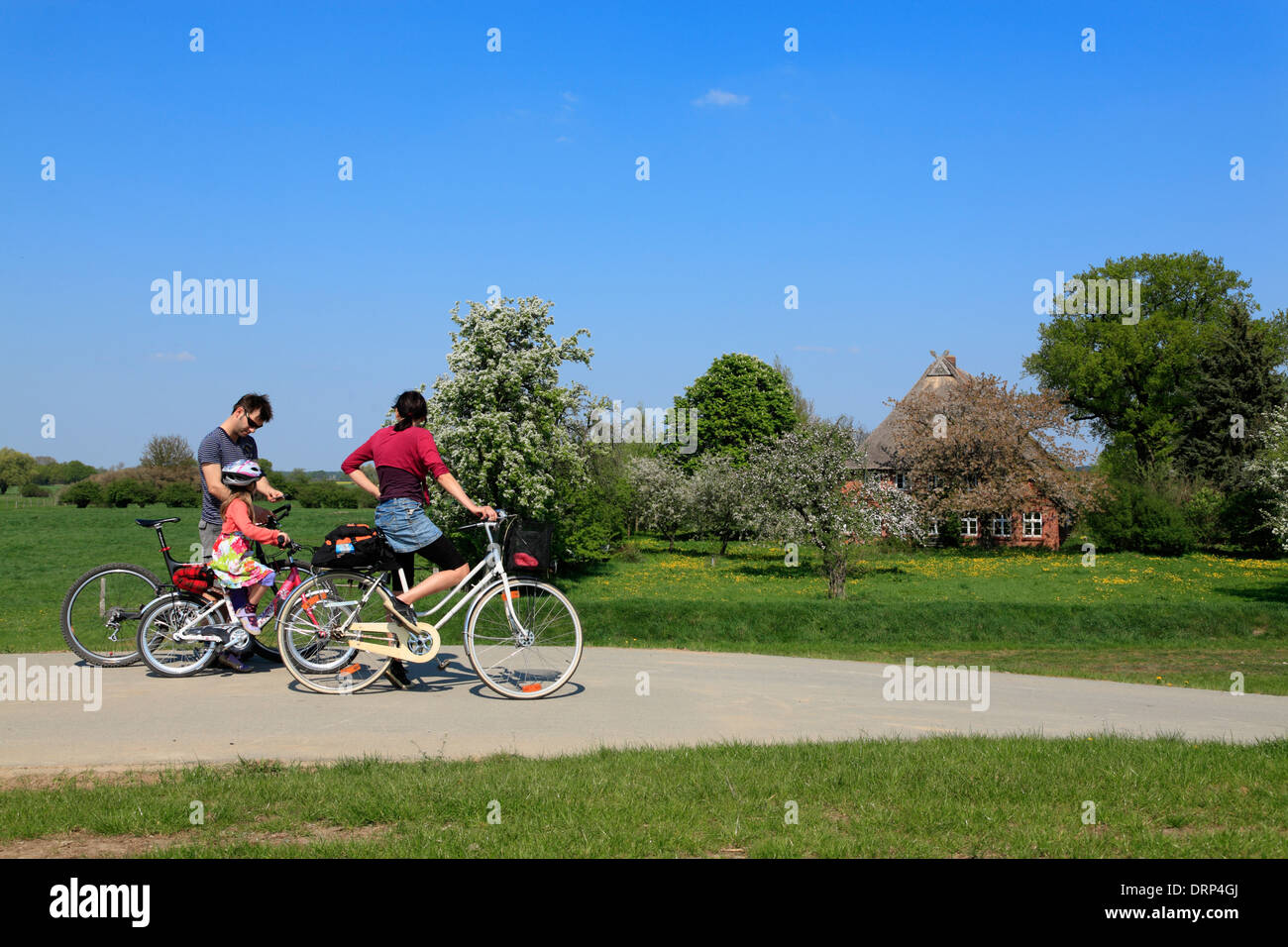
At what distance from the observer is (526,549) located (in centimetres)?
769

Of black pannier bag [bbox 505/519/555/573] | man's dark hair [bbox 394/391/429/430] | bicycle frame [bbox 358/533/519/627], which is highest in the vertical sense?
man's dark hair [bbox 394/391/429/430]

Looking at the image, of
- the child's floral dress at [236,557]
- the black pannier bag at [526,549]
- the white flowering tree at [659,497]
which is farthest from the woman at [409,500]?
the white flowering tree at [659,497]

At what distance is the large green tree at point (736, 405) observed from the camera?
68625 mm

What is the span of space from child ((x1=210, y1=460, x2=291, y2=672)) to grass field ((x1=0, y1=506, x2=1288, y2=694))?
2313mm

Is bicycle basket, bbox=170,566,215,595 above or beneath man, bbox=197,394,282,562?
beneath

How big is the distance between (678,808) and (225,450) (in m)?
5.74

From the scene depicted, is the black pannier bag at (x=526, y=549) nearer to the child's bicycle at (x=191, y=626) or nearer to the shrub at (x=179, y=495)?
the child's bicycle at (x=191, y=626)

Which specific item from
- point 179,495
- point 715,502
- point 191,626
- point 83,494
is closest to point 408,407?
point 191,626

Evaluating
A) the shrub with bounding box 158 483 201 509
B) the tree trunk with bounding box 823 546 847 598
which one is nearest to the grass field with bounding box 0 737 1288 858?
the tree trunk with bounding box 823 546 847 598

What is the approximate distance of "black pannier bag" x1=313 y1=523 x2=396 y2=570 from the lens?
24.8ft

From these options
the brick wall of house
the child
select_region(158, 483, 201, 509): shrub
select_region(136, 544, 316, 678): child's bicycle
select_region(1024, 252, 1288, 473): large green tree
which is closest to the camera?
the child

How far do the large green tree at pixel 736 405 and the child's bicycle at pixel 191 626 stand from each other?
196 ft

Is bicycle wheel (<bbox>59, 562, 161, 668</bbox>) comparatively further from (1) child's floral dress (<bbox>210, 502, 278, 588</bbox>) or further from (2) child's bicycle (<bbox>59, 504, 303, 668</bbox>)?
(1) child's floral dress (<bbox>210, 502, 278, 588</bbox>)

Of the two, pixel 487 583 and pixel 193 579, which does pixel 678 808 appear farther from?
pixel 193 579
